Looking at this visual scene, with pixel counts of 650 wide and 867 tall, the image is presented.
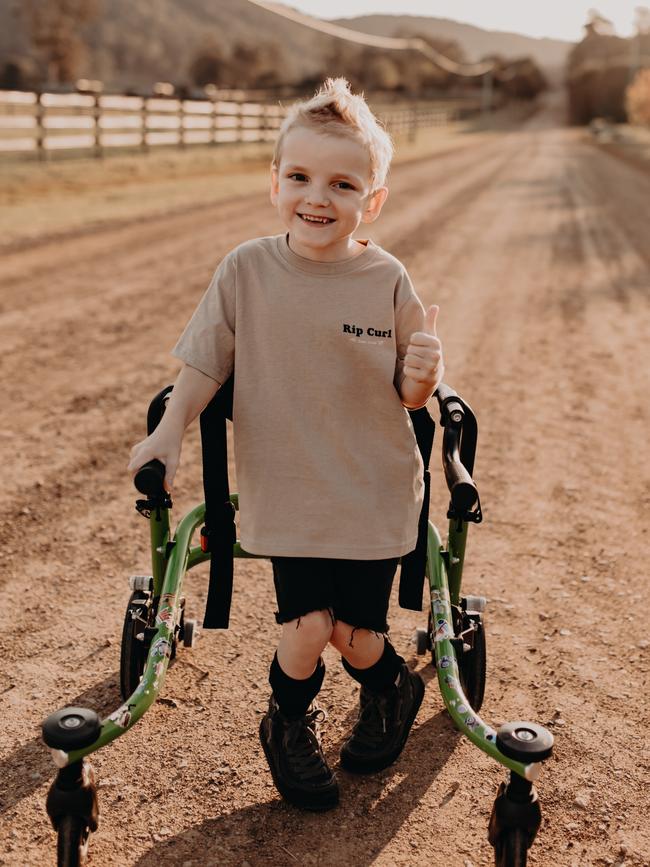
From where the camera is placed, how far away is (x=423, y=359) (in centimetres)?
224

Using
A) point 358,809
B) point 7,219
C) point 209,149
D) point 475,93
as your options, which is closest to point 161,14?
point 475,93

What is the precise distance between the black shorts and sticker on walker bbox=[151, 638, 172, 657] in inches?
11.6

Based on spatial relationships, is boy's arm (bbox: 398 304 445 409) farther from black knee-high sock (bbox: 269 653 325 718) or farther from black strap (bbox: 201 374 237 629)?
black knee-high sock (bbox: 269 653 325 718)

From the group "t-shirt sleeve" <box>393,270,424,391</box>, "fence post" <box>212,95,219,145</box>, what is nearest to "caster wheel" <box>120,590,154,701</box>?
"t-shirt sleeve" <box>393,270,424,391</box>

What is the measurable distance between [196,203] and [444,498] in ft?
40.5

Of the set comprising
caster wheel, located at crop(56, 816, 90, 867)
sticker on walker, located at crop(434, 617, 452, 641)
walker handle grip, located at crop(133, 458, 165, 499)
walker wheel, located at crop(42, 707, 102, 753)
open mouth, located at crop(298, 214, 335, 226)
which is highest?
open mouth, located at crop(298, 214, 335, 226)

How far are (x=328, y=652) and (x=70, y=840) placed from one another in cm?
134

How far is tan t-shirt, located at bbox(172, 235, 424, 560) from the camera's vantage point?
2.29 meters

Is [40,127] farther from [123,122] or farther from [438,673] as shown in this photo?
[438,673]

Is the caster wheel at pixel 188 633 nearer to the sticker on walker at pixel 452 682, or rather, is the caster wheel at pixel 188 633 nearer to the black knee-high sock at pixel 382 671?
the black knee-high sock at pixel 382 671

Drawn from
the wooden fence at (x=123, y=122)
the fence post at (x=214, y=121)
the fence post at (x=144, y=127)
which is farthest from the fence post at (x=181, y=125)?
the fence post at (x=144, y=127)

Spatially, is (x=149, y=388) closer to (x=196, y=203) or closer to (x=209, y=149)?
(x=196, y=203)

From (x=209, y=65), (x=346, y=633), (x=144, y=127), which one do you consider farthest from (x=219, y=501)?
(x=209, y=65)

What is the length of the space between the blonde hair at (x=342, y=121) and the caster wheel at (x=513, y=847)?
1.50m
